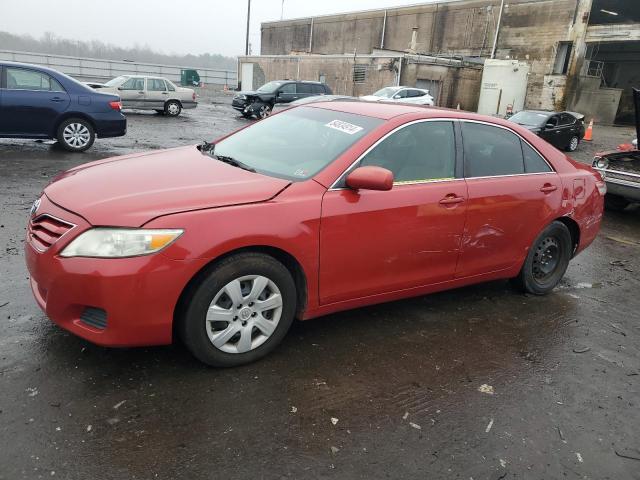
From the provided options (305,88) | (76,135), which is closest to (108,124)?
(76,135)

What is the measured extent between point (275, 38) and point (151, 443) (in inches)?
2517

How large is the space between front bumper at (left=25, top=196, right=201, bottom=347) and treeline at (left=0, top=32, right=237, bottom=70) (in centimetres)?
6880

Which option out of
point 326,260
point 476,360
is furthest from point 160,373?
point 476,360

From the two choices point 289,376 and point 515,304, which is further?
point 515,304

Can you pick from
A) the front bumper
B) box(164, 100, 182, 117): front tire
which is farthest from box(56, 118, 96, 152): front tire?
box(164, 100, 182, 117): front tire

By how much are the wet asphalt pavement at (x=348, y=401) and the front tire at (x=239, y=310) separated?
0.46 ft

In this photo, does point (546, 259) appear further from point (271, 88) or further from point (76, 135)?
point (271, 88)

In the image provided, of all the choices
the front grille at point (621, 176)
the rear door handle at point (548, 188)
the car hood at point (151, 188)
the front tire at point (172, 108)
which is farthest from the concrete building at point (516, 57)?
the car hood at point (151, 188)

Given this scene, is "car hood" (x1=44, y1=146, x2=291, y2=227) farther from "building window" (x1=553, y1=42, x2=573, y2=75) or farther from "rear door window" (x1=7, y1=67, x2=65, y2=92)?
"building window" (x1=553, y1=42, x2=573, y2=75)

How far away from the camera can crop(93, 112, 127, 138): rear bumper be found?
991 centimetres

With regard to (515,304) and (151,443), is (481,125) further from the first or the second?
(151,443)

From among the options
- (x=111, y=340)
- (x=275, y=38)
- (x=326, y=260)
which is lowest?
(x=111, y=340)

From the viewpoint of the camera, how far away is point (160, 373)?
3.01 m

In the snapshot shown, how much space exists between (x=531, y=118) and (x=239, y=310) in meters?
17.0
